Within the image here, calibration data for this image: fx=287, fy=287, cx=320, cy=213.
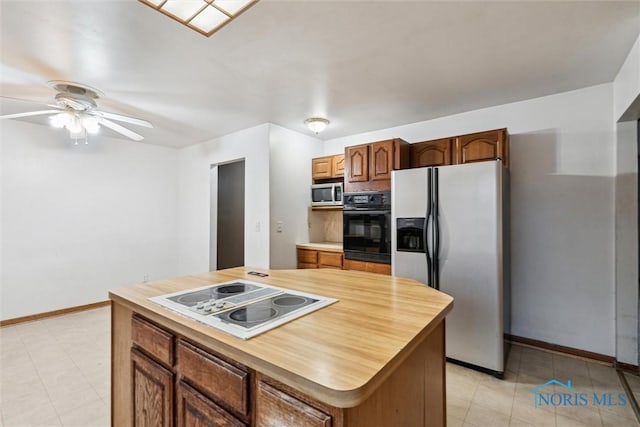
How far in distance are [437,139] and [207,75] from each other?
243cm

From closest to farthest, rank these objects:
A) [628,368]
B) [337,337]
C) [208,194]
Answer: [337,337], [628,368], [208,194]

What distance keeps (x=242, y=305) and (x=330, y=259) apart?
2.45 m

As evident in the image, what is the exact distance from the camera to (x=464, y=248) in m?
2.41

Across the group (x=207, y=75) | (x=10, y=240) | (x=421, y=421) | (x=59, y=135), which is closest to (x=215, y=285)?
(x=421, y=421)

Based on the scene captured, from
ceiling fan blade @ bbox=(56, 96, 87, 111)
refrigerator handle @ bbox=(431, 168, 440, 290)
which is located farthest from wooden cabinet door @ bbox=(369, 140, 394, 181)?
ceiling fan blade @ bbox=(56, 96, 87, 111)

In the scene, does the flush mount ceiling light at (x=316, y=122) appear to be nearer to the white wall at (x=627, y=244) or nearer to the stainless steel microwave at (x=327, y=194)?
the stainless steel microwave at (x=327, y=194)

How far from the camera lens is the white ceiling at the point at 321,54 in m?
1.65

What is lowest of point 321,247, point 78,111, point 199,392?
point 199,392

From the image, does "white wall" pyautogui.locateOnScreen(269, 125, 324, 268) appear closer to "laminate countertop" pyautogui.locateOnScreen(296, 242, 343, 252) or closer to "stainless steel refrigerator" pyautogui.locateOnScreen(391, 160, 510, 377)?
"laminate countertop" pyautogui.locateOnScreen(296, 242, 343, 252)

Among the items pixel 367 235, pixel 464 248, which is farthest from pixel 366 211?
pixel 464 248

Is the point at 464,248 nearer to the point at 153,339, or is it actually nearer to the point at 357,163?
the point at 357,163

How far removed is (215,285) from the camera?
→ 1.57 m

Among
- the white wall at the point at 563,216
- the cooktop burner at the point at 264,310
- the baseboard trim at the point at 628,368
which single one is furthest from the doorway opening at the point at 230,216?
the baseboard trim at the point at 628,368

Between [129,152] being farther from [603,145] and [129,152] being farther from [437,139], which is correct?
[603,145]
